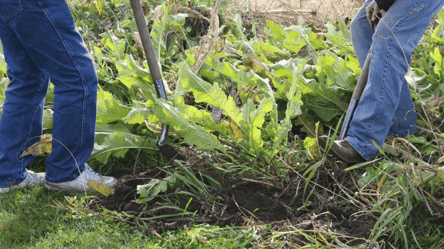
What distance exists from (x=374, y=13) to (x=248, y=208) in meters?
1.20

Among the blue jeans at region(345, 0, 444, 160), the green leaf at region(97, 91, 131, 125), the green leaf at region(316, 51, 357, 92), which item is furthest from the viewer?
the green leaf at region(316, 51, 357, 92)

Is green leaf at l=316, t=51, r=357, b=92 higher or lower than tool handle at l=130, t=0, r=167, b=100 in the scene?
lower

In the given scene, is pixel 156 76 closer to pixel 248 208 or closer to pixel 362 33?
pixel 248 208

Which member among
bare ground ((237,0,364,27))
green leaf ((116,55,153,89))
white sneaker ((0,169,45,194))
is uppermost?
green leaf ((116,55,153,89))

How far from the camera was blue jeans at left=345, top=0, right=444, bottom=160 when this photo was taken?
226 centimetres

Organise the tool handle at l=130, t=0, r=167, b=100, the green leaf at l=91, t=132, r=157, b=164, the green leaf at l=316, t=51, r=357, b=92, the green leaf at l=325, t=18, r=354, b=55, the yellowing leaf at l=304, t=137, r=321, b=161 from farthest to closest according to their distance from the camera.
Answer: the green leaf at l=325, t=18, r=354, b=55 < the green leaf at l=316, t=51, r=357, b=92 < the green leaf at l=91, t=132, r=157, b=164 < the tool handle at l=130, t=0, r=167, b=100 < the yellowing leaf at l=304, t=137, r=321, b=161

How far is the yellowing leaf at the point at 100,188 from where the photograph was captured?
232 centimetres

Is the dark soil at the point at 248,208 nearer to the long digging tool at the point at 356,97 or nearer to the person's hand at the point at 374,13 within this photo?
the long digging tool at the point at 356,97

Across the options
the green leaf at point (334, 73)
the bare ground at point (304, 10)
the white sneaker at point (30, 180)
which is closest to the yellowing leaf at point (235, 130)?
the green leaf at point (334, 73)

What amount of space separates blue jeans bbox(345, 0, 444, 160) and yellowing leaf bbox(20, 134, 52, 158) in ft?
5.20

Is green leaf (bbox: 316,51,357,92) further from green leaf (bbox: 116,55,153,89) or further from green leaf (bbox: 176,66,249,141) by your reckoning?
green leaf (bbox: 116,55,153,89)

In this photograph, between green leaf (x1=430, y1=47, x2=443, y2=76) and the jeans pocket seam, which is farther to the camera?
green leaf (x1=430, y1=47, x2=443, y2=76)

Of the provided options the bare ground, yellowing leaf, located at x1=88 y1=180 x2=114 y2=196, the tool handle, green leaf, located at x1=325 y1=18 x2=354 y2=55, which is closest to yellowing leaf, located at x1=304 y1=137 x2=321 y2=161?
the tool handle

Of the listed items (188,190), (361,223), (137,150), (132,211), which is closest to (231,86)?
(137,150)
